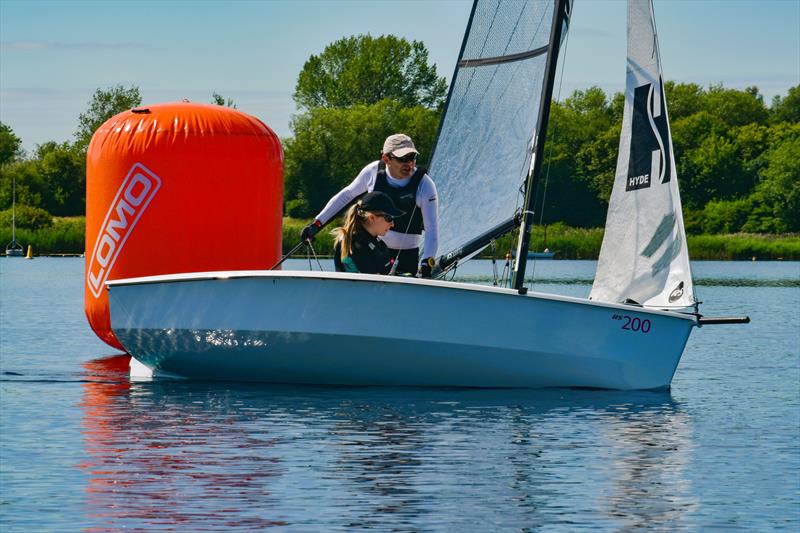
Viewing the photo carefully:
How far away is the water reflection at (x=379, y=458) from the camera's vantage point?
316 inches

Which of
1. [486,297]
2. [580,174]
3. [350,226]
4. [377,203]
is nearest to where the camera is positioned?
[486,297]

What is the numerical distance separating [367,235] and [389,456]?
3.30 metres

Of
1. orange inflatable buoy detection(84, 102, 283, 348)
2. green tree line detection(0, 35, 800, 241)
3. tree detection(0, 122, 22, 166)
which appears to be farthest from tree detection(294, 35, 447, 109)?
orange inflatable buoy detection(84, 102, 283, 348)

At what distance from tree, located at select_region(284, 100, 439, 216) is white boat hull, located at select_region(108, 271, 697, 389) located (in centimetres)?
8603

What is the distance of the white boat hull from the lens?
40.0ft

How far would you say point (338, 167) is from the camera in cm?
10112

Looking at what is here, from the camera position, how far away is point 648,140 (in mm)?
13602

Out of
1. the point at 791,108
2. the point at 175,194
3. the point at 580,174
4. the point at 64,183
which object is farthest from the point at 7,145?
the point at 175,194

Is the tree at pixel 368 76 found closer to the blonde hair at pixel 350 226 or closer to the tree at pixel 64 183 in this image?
the tree at pixel 64 183

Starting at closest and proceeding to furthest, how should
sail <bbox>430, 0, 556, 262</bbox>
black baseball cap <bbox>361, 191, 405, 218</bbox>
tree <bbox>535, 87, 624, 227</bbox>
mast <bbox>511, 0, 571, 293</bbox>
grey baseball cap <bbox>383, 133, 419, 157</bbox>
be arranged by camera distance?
grey baseball cap <bbox>383, 133, 419, 157</bbox> < black baseball cap <bbox>361, 191, 405, 218</bbox> < mast <bbox>511, 0, 571, 293</bbox> < sail <bbox>430, 0, 556, 262</bbox> < tree <bbox>535, 87, 624, 227</bbox>

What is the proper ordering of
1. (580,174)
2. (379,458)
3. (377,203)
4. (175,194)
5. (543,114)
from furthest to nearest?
1. (580,174)
2. (175,194)
3. (543,114)
4. (377,203)
5. (379,458)

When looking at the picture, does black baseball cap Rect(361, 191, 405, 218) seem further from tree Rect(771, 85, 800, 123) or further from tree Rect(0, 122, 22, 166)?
tree Rect(771, 85, 800, 123)

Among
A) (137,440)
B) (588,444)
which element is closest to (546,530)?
(588,444)

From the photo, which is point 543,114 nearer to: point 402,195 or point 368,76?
point 402,195
